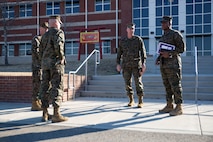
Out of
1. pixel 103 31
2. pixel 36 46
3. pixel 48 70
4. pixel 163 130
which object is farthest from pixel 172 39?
pixel 103 31

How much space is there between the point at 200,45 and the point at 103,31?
29.0ft

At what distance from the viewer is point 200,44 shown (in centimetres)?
2256

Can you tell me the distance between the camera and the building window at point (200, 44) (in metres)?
22.3

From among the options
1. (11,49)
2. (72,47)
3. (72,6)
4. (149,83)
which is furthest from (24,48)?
(149,83)

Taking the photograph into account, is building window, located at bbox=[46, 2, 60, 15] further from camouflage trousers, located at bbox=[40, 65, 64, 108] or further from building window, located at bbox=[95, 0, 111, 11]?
camouflage trousers, located at bbox=[40, 65, 64, 108]

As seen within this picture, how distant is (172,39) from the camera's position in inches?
227

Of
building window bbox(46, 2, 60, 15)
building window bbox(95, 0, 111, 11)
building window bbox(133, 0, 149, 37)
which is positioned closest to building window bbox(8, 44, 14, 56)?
building window bbox(46, 2, 60, 15)

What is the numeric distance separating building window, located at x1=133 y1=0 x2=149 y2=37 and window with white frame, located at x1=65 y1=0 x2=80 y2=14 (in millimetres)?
6095

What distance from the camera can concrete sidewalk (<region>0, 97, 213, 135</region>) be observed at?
4590 mm

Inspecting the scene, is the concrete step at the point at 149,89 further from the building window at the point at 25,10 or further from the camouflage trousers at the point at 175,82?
the building window at the point at 25,10

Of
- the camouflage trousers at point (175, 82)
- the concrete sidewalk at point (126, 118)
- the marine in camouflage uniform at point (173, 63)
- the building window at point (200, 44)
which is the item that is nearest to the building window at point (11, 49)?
the building window at point (200, 44)

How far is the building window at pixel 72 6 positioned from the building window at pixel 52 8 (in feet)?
3.55

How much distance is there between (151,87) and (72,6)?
19.9 meters

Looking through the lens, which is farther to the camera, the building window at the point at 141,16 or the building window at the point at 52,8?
the building window at the point at 52,8
